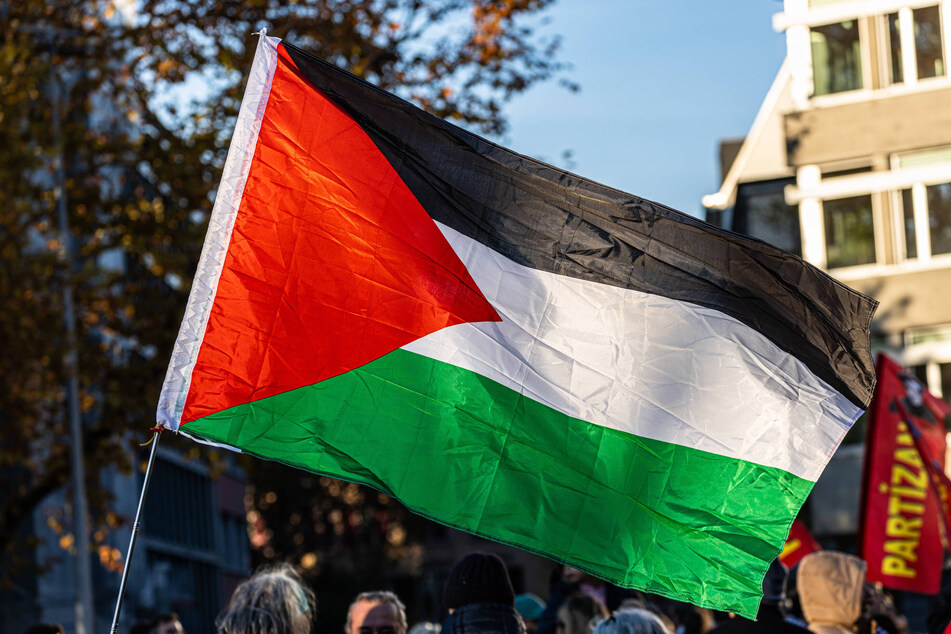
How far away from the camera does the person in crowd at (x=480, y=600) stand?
5.53 meters

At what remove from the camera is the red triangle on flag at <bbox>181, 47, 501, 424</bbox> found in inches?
208

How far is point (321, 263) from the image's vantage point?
17.9ft

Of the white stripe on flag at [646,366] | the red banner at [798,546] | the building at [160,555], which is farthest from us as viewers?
the building at [160,555]

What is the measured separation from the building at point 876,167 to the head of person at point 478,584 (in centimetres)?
1876

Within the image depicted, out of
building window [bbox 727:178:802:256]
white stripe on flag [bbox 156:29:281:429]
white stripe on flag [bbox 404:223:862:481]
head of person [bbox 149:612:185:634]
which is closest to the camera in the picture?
white stripe on flag [bbox 156:29:281:429]

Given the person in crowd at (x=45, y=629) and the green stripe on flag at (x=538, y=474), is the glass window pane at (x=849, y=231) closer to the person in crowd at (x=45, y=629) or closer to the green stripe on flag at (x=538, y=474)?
the person in crowd at (x=45, y=629)

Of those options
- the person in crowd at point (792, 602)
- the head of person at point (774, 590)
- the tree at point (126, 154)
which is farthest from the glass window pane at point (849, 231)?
the head of person at point (774, 590)

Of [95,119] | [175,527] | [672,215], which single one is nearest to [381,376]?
[672,215]

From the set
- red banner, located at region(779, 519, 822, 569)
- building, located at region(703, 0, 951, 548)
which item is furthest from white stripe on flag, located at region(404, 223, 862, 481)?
building, located at region(703, 0, 951, 548)

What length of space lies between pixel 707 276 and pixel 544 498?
107cm

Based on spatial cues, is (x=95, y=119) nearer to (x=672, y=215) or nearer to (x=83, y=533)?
(x=83, y=533)

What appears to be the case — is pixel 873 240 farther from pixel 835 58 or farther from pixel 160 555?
pixel 160 555

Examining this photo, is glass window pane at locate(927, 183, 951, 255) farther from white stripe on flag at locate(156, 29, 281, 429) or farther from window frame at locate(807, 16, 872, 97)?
white stripe on flag at locate(156, 29, 281, 429)

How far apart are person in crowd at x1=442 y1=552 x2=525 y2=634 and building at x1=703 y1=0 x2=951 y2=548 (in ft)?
61.6
